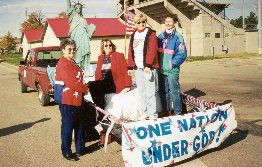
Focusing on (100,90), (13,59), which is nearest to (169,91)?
(100,90)

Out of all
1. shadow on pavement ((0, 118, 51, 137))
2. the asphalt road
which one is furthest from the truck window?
shadow on pavement ((0, 118, 51, 137))

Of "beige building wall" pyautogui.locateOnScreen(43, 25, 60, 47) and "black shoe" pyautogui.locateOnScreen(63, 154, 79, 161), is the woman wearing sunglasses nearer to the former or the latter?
"black shoe" pyautogui.locateOnScreen(63, 154, 79, 161)

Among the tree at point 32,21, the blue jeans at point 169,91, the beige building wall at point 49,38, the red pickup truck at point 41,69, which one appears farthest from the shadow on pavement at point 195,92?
the tree at point 32,21

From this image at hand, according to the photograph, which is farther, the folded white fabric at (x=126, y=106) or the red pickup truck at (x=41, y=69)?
the red pickup truck at (x=41, y=69)

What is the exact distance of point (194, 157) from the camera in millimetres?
5137

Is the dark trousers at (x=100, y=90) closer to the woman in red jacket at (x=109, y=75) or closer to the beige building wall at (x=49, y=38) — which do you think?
the woman in red jacket at (x=109, y=75)

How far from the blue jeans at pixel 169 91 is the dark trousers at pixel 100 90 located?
97cm

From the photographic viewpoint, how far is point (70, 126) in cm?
520

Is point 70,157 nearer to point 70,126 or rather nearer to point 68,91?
point 70,126

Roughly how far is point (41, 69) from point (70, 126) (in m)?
5.12

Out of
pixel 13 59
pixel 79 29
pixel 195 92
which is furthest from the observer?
pixel 13 59

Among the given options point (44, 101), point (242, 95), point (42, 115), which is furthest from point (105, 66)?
point (242, 95)

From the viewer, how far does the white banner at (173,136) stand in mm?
4387

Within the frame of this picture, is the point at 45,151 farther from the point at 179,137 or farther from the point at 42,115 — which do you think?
the point at 42,115
